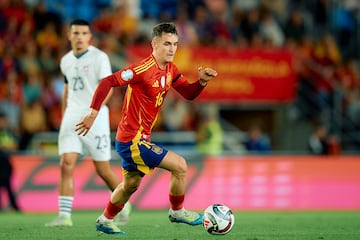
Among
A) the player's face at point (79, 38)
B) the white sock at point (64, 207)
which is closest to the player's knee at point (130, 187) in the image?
the white sock at point (64, 207)

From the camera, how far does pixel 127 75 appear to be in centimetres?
948

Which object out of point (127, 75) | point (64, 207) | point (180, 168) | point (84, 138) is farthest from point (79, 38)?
point (180, 168)

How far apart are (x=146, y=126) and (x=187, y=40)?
40.1ft

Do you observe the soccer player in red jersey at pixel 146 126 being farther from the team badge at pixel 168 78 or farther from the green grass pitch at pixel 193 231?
the green grass pitch at pixel 193 231

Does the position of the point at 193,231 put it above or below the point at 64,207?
below

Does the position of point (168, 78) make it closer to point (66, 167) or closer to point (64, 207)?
point (66, 167)

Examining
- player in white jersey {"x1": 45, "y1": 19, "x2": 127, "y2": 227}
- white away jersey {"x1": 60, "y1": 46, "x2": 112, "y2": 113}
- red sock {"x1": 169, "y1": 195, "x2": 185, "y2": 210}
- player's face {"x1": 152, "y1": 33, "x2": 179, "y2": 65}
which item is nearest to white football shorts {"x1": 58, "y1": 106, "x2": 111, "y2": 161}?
player in white jersey {"x1": 45, "y1": 19, "x2": 127, "y2": 227}

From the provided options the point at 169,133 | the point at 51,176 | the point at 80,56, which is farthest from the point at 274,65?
the point at 80,56

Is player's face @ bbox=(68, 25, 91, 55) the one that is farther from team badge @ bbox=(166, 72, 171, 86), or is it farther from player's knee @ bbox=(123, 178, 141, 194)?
player's knee @ bbox=(123, 178, 141, 194)

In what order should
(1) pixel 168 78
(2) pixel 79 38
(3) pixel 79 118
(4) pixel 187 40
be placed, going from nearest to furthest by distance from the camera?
(1) pixel 168 78
(3) pixel 79 118
(2) pixel 79 38
(4) pixel 187 40

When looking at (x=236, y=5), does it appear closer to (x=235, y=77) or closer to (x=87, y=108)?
(x=235, y=77)

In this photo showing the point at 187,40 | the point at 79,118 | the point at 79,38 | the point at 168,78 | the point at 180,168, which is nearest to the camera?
the point at 180,168

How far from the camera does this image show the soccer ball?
9719 millimetres

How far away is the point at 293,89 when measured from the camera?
71.2 ft
